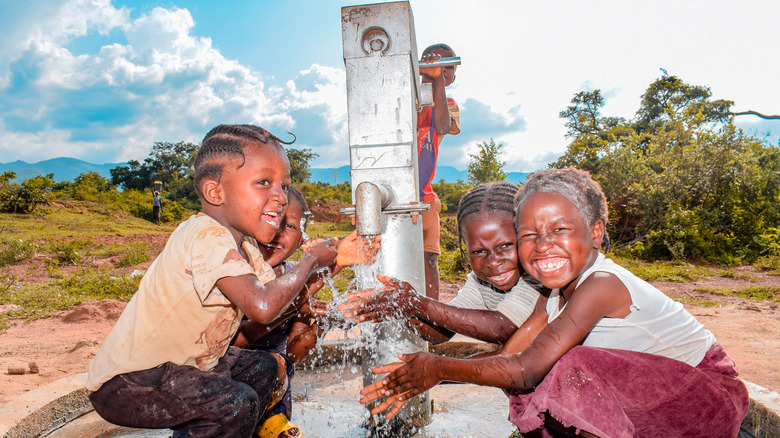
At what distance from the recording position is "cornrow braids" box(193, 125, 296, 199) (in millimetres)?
1696

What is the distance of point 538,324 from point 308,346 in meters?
1.13

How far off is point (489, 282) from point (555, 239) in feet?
1.92

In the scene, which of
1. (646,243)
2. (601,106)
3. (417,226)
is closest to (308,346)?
(417,226)

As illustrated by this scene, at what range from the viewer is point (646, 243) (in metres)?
8.17

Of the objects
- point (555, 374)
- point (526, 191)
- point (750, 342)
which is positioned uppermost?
point (526, 191)

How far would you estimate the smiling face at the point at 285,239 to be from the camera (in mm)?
2408

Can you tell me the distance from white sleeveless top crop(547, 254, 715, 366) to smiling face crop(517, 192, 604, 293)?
0.09 meters

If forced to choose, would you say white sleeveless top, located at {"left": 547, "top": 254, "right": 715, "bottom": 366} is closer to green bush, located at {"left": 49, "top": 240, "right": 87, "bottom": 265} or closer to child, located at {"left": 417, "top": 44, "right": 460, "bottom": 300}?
child, located at {"left": 417, "top": 44, "right": 460, "bottom": 300}

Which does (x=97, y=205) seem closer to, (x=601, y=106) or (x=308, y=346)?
(x=308, y=346)

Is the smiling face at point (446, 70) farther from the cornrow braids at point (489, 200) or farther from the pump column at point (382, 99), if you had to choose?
the pump column at point (382, 99)

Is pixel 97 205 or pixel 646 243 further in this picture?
pixel 97 205

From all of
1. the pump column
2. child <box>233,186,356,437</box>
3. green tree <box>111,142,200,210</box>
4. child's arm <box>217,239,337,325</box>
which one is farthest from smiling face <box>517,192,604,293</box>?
green tree <box>111,142,200,210</box>

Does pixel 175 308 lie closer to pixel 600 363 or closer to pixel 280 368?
pixel 280 368

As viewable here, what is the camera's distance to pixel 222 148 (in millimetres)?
1700
